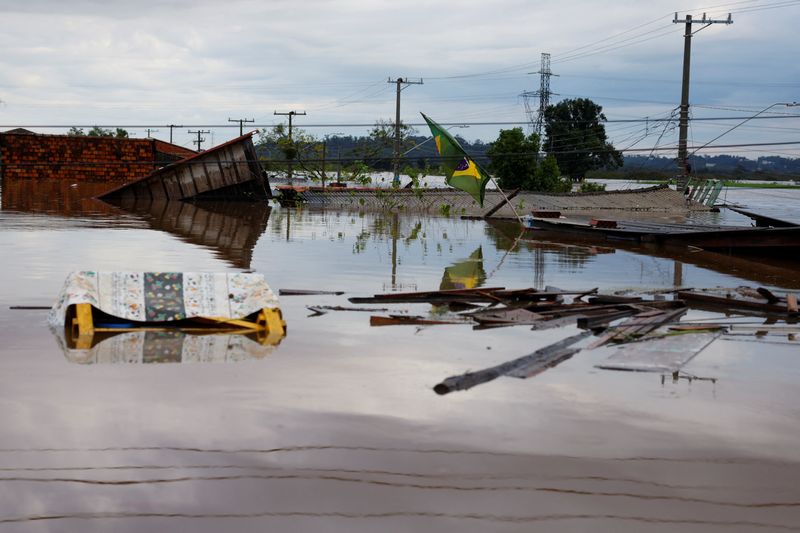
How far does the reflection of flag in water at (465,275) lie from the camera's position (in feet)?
51.3

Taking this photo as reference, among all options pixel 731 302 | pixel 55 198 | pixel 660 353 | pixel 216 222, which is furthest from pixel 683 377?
pixel 55 198

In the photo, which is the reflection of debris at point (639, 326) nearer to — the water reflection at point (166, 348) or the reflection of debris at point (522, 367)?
the reflection of debris at point (522, 367)

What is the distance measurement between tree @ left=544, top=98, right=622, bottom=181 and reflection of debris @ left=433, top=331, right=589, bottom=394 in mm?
88198

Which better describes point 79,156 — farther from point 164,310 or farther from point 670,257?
point 164,310

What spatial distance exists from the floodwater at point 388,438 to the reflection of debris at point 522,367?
13 cm

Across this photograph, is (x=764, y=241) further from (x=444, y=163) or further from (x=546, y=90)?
(x=546, y=90)

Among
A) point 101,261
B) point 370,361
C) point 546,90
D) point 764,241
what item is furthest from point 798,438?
point 546,90

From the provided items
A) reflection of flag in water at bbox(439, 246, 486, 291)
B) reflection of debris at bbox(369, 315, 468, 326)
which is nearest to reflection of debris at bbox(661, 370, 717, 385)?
reflection of debris at bbox(369, 315, 468, 326)

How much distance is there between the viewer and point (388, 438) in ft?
21.9

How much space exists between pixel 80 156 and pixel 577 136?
191 feet

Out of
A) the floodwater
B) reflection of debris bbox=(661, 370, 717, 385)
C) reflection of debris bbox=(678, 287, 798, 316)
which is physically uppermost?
reflection of debris bbox=(678, 287, 798, 316)

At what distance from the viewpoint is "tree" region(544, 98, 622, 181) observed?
98062 millimetres

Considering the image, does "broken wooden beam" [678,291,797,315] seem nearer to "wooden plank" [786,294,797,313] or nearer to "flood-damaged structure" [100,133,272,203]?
"wooden plank" [786,294,797,313]

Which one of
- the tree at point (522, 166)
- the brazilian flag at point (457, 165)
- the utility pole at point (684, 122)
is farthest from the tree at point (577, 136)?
the brazilian flag at point (457, 165)
